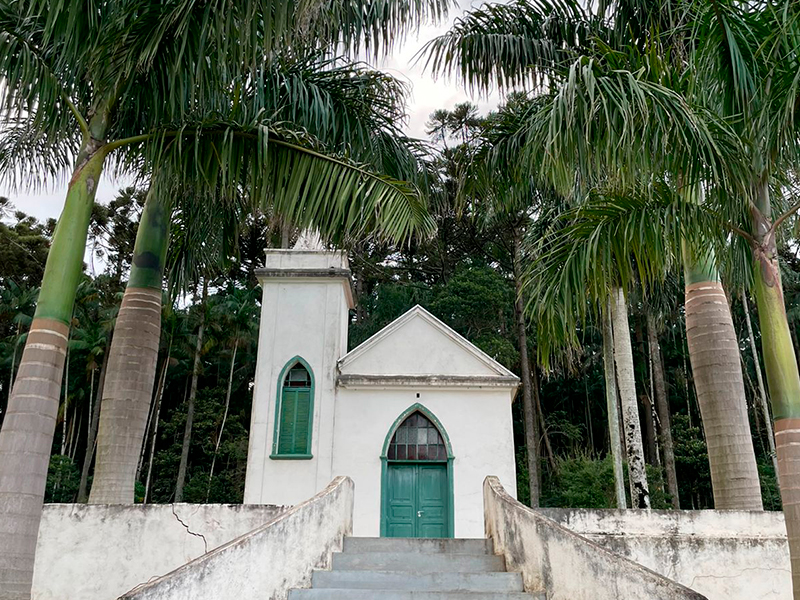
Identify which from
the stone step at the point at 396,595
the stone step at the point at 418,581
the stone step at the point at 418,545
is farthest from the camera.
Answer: the stone step at the point at 418,545

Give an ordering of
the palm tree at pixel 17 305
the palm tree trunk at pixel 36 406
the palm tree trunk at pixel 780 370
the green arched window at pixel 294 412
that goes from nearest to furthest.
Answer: the palm tree trunk at pixel 780 370 < the palm tree trunk at pixel 36 406 < the green arched window at pixel 294 412 < the palm tree at pixel 17 305

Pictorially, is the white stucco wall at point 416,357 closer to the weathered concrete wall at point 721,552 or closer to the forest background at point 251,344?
the weathered concrete wall at point 721,552

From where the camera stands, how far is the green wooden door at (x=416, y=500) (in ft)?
38.3

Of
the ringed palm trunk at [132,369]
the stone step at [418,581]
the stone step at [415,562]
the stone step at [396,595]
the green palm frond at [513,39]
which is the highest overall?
the green palm frond at [513,39]

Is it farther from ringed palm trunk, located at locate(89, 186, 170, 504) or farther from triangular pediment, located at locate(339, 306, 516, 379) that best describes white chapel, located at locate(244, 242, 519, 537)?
ringed palm trunk, located at locate(89, 186, 170, 504)

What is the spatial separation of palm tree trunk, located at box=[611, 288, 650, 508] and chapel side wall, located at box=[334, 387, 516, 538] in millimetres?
2535

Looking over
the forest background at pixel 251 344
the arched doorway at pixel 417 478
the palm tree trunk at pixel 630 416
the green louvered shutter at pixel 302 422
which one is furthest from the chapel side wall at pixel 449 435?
the forest background at pixel 251 344

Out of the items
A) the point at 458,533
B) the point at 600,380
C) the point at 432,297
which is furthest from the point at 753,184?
the point at 600,380

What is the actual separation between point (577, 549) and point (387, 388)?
772 centimetres

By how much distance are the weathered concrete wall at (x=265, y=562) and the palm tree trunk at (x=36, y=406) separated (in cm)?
137

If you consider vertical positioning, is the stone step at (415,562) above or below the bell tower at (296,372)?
below

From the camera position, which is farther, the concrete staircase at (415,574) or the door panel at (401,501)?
the door panel at (401,501)

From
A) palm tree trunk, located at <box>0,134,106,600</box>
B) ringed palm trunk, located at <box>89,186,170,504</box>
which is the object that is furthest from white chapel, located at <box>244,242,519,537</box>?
palm tree trunk, located at <box>0,134,106,600</box>

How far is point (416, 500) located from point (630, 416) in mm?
4416
